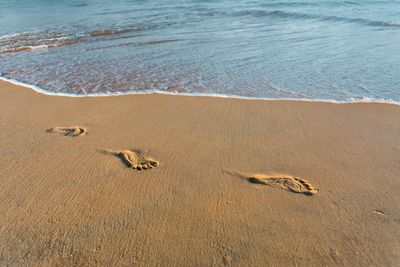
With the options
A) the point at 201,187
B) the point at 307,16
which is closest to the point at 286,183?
the point at 201,187

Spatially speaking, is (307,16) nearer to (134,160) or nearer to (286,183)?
(286,183)

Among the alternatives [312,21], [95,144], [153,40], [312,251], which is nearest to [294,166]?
[312,251]

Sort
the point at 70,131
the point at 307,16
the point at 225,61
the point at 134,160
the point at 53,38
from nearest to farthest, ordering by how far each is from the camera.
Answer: the point at 134,160, the point at 70,131, the point at 225,61, the point at 53,38, the point at 307,16

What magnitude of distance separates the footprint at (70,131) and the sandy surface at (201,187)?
0.11 feet

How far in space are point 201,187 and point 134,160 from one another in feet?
2.72

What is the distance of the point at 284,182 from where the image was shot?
2.51m

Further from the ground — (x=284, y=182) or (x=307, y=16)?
(x=307, y=16)

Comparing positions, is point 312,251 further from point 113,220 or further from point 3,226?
point 3,226

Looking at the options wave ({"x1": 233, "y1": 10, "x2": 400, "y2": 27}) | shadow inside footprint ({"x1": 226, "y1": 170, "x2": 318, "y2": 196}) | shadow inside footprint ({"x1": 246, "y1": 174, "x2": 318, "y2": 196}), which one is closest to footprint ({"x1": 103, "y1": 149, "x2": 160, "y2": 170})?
shadow inside footprint ({"x1": 226, "y1": 170, "x2": 318, "y2": 196})

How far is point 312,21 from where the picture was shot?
12.3 m

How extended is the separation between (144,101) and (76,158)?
71.1 inches

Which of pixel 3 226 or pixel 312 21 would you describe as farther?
pixel 312 21

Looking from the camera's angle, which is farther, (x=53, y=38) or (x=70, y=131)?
(x=53, y=38)

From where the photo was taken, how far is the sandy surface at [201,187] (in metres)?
1.84
